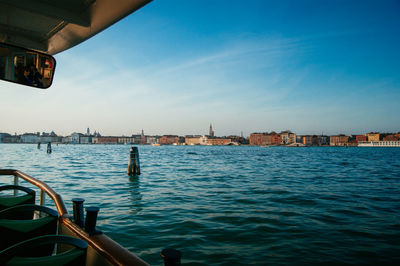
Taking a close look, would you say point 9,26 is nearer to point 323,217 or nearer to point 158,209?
point 158,209

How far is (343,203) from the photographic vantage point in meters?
10.0

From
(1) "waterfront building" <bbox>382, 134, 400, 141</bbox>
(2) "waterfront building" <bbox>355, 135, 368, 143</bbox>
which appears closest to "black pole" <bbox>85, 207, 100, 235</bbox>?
(1) "waterfront building" <bbox>382, 134, 400, 141</bbox>

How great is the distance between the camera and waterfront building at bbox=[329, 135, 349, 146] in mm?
187375

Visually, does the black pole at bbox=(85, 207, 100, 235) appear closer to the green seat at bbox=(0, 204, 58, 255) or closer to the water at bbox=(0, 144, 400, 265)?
the green seat at bbox=(0, 204, 58, 255)

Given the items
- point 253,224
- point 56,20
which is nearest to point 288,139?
point 253,224

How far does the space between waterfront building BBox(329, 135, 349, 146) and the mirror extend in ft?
698

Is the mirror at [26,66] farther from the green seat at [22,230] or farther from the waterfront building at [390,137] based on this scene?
the waterfront building at [390,137]

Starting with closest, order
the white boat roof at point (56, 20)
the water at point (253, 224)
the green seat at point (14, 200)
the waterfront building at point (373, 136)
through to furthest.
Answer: the white boat roof at point (56, 20) < the green seat at point (14, 200) < the water at point (253, 224) < the waterfront building at point (373, 136)

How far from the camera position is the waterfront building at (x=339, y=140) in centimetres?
18738

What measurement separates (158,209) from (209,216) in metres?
1.97

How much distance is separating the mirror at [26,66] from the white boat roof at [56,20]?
0.36 metres

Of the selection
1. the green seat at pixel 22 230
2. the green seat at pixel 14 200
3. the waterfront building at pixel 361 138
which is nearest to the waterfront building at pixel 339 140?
the waterfront building at pixel 361 138

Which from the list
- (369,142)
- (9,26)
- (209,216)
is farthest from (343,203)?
(369,142)

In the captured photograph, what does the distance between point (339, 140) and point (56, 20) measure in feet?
711
